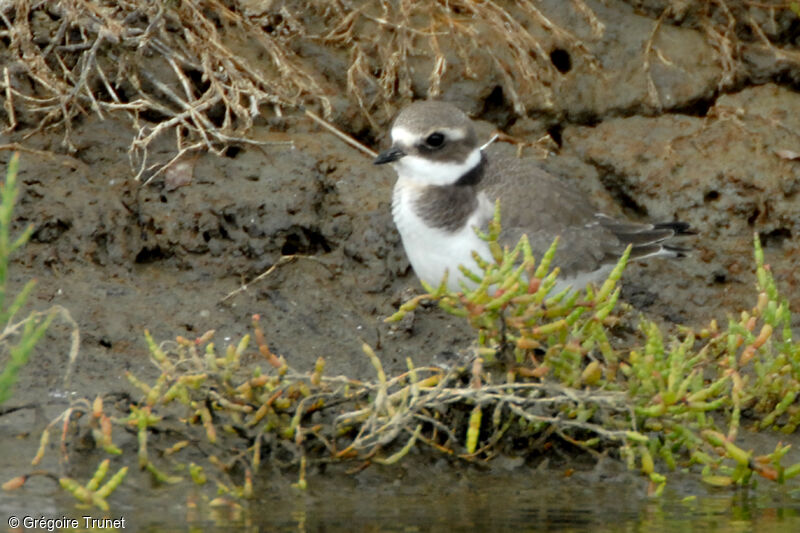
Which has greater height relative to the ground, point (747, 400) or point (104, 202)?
point (747, 400)

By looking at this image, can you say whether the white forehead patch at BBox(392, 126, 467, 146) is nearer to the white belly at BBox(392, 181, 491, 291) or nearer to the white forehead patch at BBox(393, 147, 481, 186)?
the white forehead patch at BBox(393, 147, 481, 186)

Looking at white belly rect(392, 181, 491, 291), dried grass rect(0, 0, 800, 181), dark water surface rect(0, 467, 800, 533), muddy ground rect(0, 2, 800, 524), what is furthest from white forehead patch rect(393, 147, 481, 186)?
dark water surface rect(0, 467, 800, 533)

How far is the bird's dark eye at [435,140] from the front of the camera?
25.4ft

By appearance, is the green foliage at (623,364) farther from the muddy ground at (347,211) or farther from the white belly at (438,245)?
the muddy ground at (347,211)

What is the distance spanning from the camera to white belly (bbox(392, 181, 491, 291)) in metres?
7.31

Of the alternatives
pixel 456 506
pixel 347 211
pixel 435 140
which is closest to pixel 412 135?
pixel 435 140

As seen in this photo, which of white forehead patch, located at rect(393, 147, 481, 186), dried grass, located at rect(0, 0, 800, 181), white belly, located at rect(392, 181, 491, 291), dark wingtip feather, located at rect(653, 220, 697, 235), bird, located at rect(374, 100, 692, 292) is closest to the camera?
white belly, located at rect(392, 181, 491, 291)

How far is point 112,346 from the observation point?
7.20 m

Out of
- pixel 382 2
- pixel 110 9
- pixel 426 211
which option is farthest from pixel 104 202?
pixel 382 2

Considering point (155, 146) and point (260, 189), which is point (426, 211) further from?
point (155, 146)

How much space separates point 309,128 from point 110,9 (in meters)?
1.51

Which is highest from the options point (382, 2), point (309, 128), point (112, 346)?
point (382, 2)

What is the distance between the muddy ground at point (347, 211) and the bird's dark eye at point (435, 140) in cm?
81

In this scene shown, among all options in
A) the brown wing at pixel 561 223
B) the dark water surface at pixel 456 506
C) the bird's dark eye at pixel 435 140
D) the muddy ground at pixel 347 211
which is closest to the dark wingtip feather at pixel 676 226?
the brown wing at pixel 561 223
